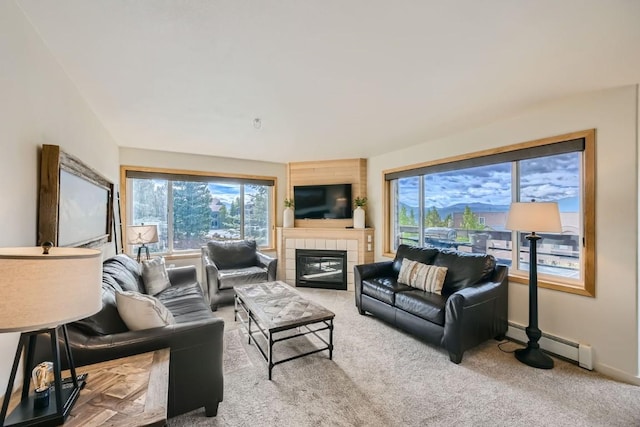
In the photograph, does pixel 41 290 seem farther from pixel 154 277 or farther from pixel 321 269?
pixel 321 269

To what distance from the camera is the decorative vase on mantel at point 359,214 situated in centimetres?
507

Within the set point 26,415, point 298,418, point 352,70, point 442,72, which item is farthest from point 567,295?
point 26,415

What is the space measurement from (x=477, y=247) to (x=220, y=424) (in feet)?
11.1

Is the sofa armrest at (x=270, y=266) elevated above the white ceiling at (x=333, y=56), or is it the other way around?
the white ceiling at (x=333, y=56)

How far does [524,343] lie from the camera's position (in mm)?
2916

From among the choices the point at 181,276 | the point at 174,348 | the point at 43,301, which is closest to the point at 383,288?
the point at 174,348

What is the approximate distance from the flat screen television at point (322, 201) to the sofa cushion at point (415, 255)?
1562 millimetres

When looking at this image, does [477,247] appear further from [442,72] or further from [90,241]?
[90,241]

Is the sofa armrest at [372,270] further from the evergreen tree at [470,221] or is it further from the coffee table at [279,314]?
the evergreen tree at [470,221]

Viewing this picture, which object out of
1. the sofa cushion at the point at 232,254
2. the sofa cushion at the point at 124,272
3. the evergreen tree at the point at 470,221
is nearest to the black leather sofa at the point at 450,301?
the evergreen tree at the point at 470,221

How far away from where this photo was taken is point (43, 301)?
3.01ft

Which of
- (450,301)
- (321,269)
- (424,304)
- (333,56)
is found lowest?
(321,269)

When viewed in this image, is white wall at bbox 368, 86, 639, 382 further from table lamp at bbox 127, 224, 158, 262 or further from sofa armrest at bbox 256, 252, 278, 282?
table lamp at bbox 127, 224, 158, 262

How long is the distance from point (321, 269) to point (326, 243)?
1.63 ft
